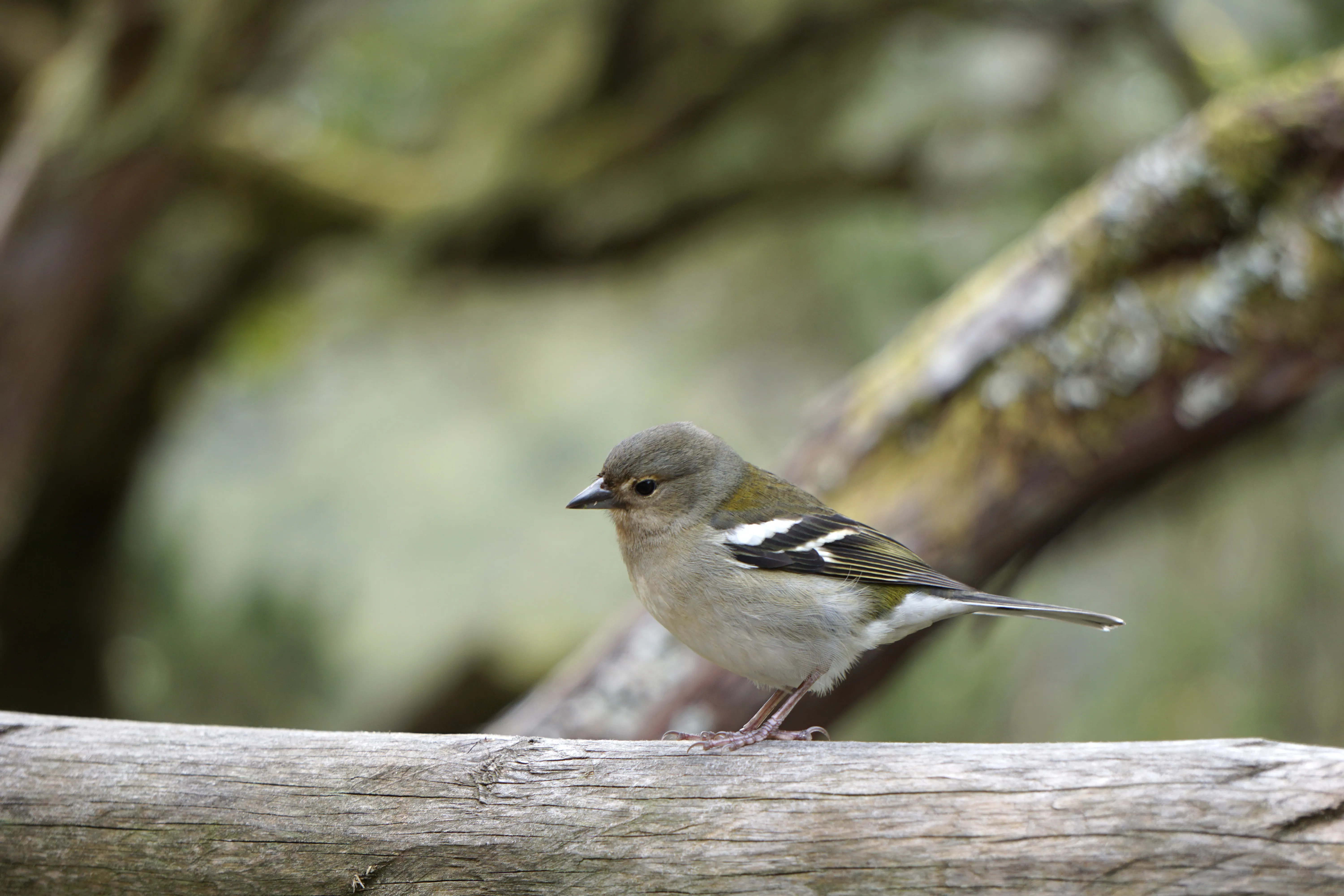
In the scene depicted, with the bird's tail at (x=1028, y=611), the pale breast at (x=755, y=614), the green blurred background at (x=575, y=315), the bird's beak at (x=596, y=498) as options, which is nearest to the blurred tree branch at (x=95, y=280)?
the green blurred background at (x=575, y=315)

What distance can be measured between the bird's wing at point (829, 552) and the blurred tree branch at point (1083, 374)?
101 cm

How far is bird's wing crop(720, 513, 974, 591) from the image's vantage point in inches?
120

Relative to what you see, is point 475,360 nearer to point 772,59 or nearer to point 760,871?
point 772,59

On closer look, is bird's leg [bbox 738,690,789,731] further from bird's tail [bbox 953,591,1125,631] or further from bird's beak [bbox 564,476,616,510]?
bird's beak [bbox 564,476,616,510]

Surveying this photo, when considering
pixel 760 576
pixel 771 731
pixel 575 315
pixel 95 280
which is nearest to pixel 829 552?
pixel 760 576

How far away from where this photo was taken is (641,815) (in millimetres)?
2289

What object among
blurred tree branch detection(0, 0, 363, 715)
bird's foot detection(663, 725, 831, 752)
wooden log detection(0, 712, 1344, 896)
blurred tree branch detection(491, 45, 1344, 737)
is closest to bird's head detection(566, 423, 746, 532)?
bird's foot detection(663, 725, 831, 752)

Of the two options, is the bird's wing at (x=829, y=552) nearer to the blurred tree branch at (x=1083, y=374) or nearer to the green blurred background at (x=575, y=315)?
the blurred tree branch at (x=1083, y=374)

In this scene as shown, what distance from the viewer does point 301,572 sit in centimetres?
689

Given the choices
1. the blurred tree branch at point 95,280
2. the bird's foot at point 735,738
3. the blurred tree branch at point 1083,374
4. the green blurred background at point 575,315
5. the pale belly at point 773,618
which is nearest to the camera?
the bird's foot at point 735,738

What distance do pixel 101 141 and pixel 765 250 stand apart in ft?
13.7

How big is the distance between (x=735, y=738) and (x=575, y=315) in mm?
5504

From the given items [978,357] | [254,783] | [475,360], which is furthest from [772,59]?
[254,783]

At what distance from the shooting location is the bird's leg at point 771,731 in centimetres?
261
